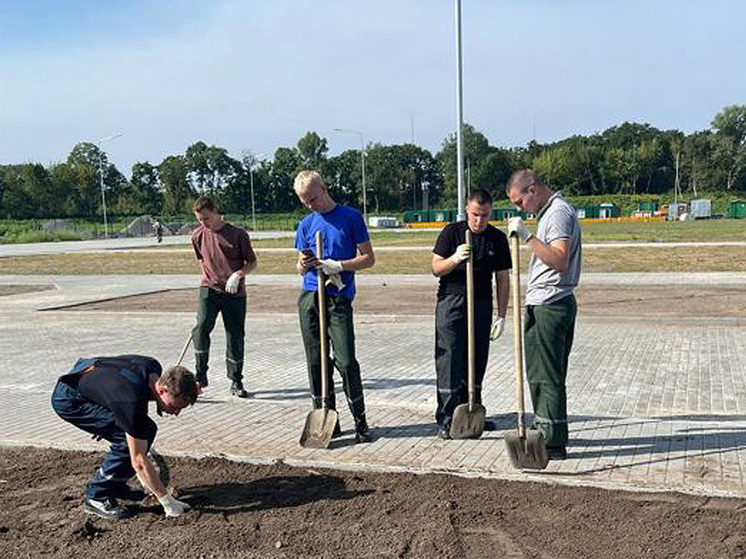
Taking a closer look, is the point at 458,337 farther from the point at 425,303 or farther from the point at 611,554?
the point at 425,303

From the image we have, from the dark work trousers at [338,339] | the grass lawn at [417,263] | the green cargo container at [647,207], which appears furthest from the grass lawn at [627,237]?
the green cargo container at [647,207]

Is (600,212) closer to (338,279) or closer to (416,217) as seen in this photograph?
(416,217)

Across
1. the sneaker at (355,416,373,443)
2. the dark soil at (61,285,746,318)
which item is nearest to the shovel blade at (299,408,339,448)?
the sneaker at (355,416,373,443)

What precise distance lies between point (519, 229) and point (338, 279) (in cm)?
143

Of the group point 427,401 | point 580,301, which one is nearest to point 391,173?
point 580,301

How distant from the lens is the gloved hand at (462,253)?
17.1 ft

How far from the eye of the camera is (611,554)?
141 inches

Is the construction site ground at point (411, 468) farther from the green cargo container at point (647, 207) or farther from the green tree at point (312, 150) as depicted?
the green tree at point (312, 150)

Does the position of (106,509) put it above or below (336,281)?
below

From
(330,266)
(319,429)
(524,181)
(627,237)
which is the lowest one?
(627,237)

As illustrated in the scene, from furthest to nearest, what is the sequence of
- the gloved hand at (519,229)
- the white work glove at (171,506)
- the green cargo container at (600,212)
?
1. the green cargo container at (600,212)
2. the gloved hand at (519,229)
3. the white work glove at (171,506)

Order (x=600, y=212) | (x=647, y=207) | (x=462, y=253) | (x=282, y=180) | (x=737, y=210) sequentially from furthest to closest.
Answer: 1. (x=282, y=180)
2. (x=647, y=207)
3. (x=600, y=212)
4. (x=737, y=210)
5. (x=462, y=253)

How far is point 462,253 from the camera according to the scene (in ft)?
17.1

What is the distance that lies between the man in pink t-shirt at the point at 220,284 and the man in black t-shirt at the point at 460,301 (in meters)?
2.26
